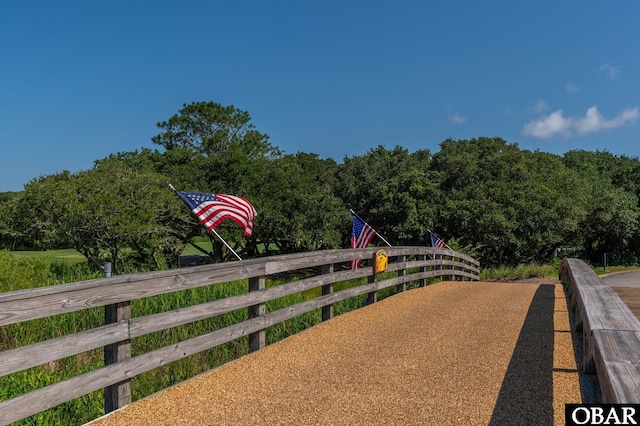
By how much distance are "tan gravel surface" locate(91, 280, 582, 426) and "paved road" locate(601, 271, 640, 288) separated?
22805mm

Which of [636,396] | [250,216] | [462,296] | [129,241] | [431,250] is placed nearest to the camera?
[636,396]

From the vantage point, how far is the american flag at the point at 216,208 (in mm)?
8188

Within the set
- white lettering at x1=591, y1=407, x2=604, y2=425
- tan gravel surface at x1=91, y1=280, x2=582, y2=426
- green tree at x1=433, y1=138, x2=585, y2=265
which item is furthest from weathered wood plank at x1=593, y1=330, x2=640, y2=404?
green tree at x1=433, y1=138, x2=585, y2=265

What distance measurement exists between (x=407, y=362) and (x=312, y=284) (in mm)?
2004

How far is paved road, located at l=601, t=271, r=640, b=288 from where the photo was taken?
2647 centimetres

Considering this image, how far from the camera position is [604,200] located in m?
38.6

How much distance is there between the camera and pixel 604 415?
2.97 metres

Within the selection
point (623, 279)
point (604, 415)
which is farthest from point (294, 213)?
point (604, 415)

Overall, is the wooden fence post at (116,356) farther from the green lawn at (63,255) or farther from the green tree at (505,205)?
the green tree at (505,205)

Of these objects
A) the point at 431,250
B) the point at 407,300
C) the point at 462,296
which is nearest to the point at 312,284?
the point at 407,300

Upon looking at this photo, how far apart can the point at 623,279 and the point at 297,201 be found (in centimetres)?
1887

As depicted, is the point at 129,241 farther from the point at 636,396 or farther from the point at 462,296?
the point at 636,396

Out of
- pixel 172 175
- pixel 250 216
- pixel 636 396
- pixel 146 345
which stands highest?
pixel 172 175

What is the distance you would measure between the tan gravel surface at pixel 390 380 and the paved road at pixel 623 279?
22805mm
